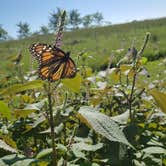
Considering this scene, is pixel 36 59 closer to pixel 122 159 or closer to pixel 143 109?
pixel 122 159

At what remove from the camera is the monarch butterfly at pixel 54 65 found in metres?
1.45

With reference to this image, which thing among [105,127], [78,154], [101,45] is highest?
[105,127]

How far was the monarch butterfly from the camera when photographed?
57.2 inches

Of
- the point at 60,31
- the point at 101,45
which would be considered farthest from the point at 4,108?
the point at 101,45

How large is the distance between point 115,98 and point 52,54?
1.10 m

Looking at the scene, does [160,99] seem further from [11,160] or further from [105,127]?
[11,160]

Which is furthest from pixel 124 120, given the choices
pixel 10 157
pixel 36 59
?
pixel 10 157

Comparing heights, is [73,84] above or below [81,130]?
above

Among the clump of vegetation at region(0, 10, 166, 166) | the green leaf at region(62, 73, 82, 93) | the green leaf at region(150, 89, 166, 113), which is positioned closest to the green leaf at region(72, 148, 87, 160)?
the clump of vegetation at region(0, 10, 166, 166)

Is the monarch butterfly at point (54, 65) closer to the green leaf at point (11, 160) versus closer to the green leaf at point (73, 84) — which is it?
the green leaf at point (73, 84)

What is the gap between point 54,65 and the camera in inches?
59.7

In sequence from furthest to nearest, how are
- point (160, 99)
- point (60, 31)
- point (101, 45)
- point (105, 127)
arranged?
point (101, 45)
point (160, 99)
point (60, 31)
point (105, 127)

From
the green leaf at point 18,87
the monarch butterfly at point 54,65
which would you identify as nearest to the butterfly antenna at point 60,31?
the monarch butterfly at point 54,65

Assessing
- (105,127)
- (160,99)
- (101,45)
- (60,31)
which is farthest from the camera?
(101,45)
